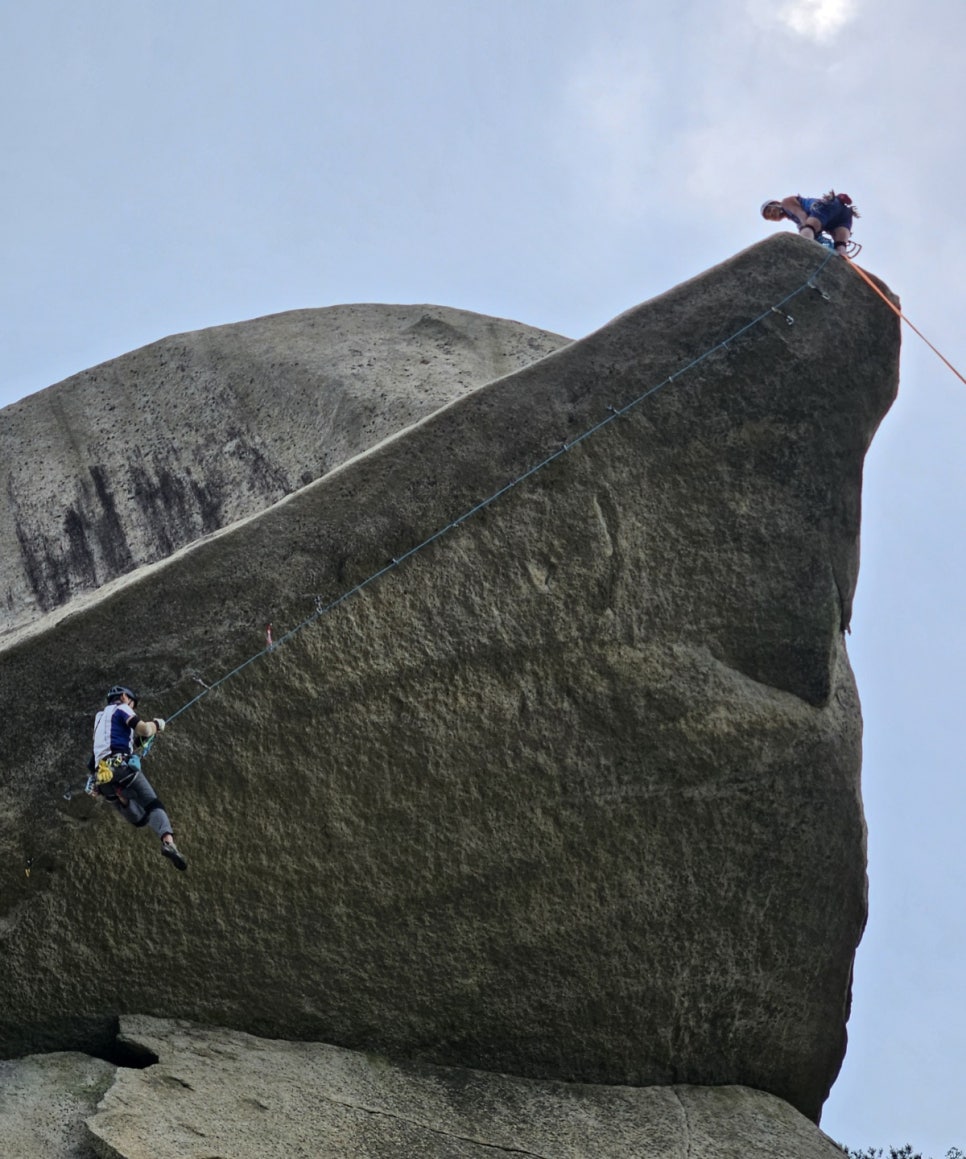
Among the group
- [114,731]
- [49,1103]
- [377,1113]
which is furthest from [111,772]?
[377,1113]

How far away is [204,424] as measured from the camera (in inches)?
436

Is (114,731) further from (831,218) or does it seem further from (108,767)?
(831,218)

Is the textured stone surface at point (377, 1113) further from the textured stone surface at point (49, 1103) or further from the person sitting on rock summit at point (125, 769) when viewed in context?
the person sitting on rock summit at point (125, 769)

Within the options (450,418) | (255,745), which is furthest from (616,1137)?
(450,418)

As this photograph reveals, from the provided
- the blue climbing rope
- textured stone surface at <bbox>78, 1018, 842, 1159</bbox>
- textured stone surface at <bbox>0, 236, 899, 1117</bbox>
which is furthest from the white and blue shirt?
textured stone surface at <bbox>78, 1018, 842, 1159</bbox>

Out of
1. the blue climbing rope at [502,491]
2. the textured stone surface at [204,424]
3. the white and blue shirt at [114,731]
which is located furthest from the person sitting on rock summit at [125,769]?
the textured stone surface at [204,424]

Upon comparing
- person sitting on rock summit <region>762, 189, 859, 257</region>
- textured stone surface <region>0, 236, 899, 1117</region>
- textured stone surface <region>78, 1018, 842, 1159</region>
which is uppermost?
→ person sitting on rock summit <region>762, 189, 859, 257</region>

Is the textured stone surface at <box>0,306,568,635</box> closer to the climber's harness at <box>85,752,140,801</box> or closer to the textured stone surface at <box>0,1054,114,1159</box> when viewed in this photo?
the textured stone surface at <box>0,1054,114,1159</box>

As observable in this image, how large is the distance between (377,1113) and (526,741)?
6.08 ft

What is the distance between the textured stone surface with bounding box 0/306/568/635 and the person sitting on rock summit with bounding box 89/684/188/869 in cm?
380

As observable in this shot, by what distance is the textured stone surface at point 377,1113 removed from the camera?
6.69m

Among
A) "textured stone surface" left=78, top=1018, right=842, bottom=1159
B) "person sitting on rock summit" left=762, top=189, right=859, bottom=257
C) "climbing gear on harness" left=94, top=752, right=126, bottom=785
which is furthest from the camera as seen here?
"person sitting on rock summit" left=762, top=189, right=859, bottom=257

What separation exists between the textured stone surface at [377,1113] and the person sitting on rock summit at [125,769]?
3.78ft

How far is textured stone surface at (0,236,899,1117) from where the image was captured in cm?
720
